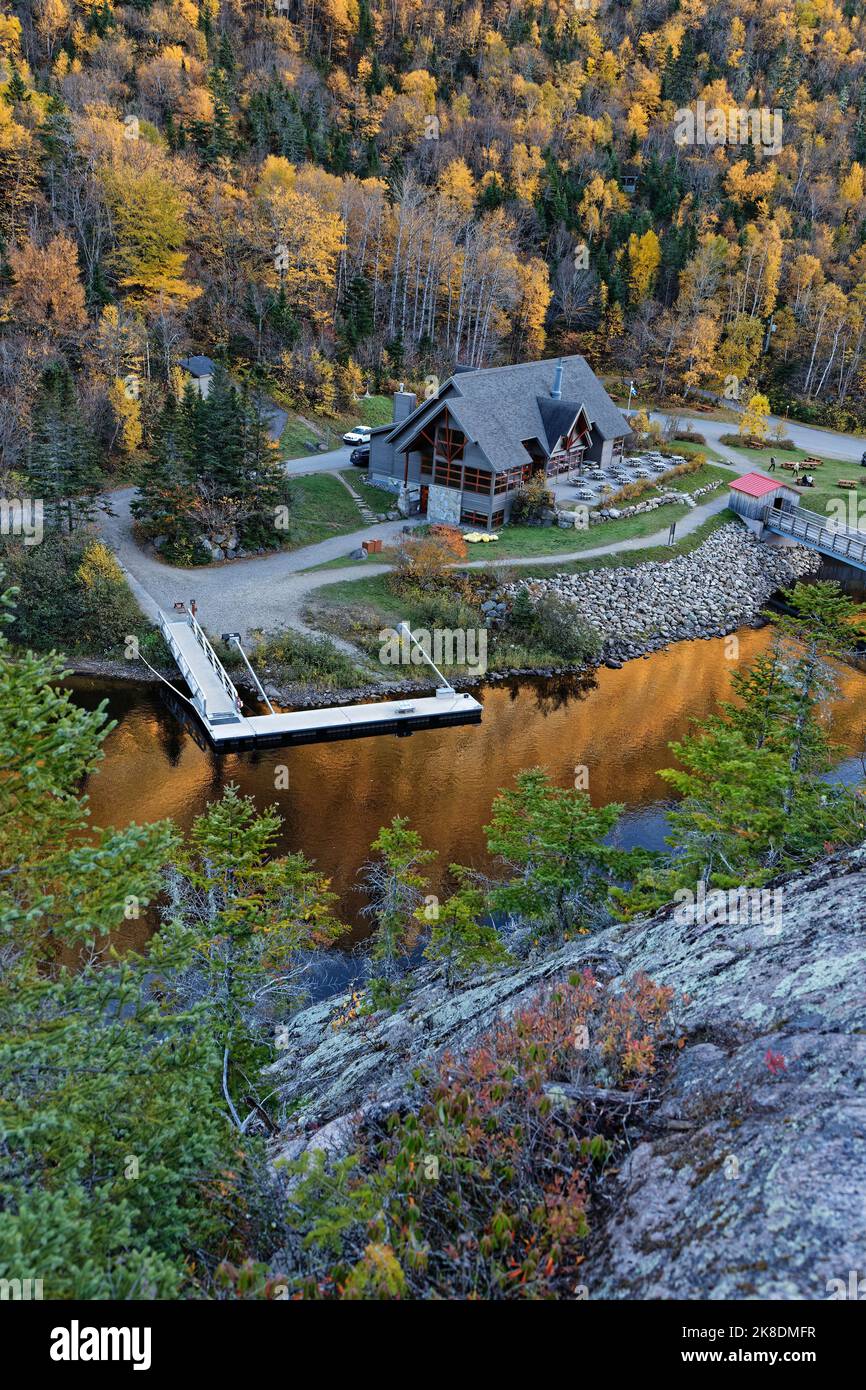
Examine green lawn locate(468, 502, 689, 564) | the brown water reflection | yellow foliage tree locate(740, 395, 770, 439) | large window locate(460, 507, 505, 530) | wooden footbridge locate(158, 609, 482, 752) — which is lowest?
the brown water reflection

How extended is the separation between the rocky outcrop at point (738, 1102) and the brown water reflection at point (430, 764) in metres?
11.7

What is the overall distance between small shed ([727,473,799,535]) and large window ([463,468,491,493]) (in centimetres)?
1609

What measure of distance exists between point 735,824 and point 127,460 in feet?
129

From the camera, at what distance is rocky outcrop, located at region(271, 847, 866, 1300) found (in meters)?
6.45

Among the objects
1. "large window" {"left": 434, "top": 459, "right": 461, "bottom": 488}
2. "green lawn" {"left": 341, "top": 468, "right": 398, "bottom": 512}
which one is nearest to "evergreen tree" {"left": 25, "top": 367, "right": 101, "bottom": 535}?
"green lawn" {"left": 341, "top": 468, "right": 398, "bottom": 512}

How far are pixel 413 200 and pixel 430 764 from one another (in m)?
52.0

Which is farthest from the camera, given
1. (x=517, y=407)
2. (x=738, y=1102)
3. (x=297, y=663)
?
(x=517, y=407)

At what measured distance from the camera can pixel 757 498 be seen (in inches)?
2048

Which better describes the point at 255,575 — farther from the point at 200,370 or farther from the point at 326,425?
the point at 326,425

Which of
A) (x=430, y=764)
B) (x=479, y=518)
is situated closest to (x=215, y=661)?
(x=430, y=764)

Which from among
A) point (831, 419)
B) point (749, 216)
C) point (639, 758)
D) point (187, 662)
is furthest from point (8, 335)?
point (749, 216)

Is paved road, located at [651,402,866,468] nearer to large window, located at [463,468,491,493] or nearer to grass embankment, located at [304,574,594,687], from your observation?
large window, located at [463,468,491,493]

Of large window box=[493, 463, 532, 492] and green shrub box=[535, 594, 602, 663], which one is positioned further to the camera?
large window box=[493, 463, 532, 492]
